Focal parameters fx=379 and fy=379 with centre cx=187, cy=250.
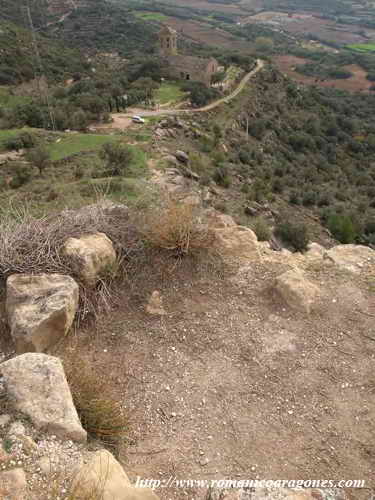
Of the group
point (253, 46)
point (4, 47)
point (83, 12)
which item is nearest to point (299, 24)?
point (253, 46)

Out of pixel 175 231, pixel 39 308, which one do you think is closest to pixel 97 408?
pixel 39 308

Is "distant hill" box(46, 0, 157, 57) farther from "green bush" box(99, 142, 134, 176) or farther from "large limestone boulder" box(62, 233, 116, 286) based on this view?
"large limestone boulder" box(62, 233, 116, 286)

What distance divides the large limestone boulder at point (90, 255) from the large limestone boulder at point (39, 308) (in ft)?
0.93

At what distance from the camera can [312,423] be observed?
382 cm

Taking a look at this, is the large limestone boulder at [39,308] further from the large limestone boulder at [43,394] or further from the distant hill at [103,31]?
the distant hill at [103,31]

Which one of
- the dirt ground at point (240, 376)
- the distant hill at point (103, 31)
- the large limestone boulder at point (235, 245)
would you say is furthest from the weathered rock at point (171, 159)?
the distant hill at point (103, 31)

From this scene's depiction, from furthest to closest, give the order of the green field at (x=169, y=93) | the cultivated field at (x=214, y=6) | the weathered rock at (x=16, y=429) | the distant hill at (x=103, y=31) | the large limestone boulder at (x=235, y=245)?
the cultivated field at (x=214, y=6)
the distant hill at (x=103, y=31)
the green field at (x=169, y=93)
the large limestone boulder at (x=235, y=245)
the weathered rock at (x=16, y=429)

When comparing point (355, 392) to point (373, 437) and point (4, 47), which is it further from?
point (4, 47)

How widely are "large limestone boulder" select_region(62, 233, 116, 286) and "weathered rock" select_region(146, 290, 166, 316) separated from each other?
2.36 feet

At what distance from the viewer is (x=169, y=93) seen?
3491 centimetres

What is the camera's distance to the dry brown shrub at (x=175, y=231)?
553cm

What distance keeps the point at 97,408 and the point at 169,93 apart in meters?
35.3

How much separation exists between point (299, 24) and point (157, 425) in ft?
503

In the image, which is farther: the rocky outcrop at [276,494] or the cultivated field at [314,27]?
the cultivated field at [314,27]
